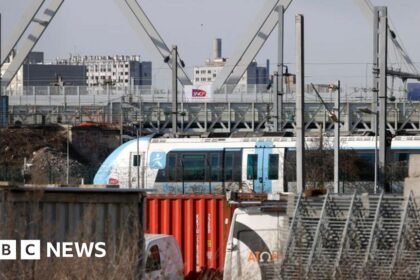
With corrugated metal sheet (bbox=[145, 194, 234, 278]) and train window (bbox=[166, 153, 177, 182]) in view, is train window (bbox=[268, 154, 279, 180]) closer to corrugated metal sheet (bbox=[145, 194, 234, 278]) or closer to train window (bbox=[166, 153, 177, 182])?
train window (bbox=[166, 153, 177, 182])

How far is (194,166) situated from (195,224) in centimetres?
1689

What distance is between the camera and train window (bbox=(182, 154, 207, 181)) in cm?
4050

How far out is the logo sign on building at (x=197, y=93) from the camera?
92.1 meters

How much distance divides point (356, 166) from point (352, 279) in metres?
22.9

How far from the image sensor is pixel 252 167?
130ft

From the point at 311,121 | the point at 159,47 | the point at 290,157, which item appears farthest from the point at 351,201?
the point at 159,47

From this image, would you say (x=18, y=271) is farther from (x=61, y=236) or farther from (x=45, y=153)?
(x=45, y=153)

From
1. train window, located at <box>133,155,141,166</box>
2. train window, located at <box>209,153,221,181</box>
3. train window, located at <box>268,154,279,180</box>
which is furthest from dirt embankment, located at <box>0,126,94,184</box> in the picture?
train window, located at <box>268,154,279,180</box>

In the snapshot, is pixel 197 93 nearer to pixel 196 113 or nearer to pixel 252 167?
pixel 196 113

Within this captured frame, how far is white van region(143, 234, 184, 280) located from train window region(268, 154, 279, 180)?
775 inches

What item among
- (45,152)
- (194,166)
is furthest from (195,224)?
(45,152)

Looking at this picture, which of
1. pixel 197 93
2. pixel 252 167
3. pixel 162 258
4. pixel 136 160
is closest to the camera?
pixel 162 258

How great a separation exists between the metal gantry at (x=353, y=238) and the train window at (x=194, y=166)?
22.4 meters

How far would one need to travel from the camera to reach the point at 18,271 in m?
13.5
